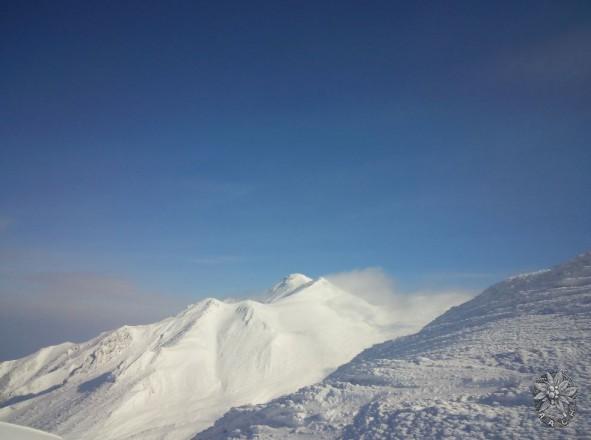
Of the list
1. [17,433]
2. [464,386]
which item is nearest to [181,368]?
[17,433]

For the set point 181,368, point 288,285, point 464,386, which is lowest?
point 181,368

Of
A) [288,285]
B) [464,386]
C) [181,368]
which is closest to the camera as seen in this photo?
[464,386]

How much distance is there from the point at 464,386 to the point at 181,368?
86.5 meters

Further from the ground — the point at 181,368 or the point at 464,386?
the point at 464,386

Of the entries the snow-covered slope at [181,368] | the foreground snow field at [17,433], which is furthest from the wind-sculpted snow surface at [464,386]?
the snow-covered slope at [181,368]

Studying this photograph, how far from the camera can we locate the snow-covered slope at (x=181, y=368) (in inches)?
2805

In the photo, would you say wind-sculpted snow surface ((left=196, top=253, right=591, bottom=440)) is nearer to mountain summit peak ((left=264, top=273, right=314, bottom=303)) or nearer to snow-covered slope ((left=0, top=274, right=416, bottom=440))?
snow-covered slope ((left=0, top=274, right=416, bottom=440))

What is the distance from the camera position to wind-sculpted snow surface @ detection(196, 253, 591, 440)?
13.7m

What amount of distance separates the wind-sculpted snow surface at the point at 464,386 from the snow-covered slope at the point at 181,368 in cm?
4540

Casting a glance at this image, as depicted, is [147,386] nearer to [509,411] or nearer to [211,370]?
[211,370]

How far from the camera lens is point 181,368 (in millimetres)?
90375

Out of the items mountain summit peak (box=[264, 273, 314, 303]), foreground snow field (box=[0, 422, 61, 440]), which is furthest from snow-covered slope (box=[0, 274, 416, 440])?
foreground snow field (box=[0, 422, 61, 440])

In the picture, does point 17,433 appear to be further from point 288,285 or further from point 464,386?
point 288,285

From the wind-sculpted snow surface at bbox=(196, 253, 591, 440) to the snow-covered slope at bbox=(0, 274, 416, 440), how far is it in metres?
45.4
